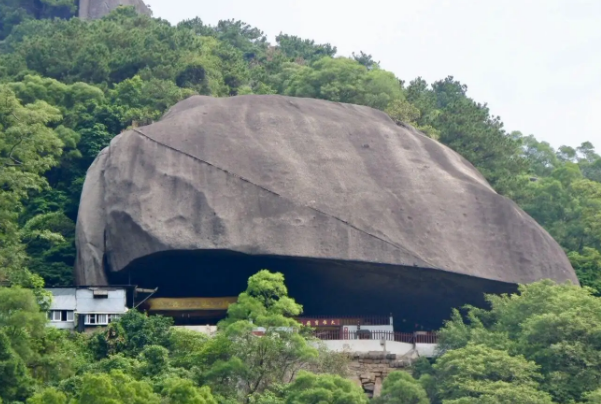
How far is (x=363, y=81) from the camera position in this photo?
43375 millimetres

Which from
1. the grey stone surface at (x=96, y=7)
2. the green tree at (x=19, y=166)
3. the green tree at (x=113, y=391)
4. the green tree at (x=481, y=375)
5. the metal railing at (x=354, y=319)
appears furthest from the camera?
the grey stone surface at (x=96, y=7)

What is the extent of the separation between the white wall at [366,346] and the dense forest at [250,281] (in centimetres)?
108

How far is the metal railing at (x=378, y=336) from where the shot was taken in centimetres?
3139

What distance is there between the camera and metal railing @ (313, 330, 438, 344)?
1236 inches

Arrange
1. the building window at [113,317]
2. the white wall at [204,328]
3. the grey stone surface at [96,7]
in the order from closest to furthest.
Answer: the building window at [113,317]
the white wall at [204,328]
the grey stone surface at [96,7]

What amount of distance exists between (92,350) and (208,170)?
17.5 ft

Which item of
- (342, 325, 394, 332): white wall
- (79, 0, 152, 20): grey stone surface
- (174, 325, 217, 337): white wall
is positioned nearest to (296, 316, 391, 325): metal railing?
(342, 325, 394, 332): white wall

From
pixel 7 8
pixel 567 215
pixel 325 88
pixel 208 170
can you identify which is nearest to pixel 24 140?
pixel 208 170

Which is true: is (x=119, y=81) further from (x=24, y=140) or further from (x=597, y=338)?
(x=597, y=338)

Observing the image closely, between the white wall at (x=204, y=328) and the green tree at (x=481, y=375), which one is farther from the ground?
the white wall at (x=204, y=328)

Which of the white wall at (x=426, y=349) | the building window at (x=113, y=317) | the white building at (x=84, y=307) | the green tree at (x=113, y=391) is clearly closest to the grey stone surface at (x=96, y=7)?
the white building at (x=84, y=307)

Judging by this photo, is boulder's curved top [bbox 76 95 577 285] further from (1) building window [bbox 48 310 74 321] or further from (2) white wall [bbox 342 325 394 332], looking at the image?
(2) white wall [bbox 342 325 394 332]

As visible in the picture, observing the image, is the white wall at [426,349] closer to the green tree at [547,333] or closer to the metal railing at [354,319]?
the green tree at [547,333]

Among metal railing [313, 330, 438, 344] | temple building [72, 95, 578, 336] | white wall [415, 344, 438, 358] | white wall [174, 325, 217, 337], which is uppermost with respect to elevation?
temple building [72, 95, 578, 336]
